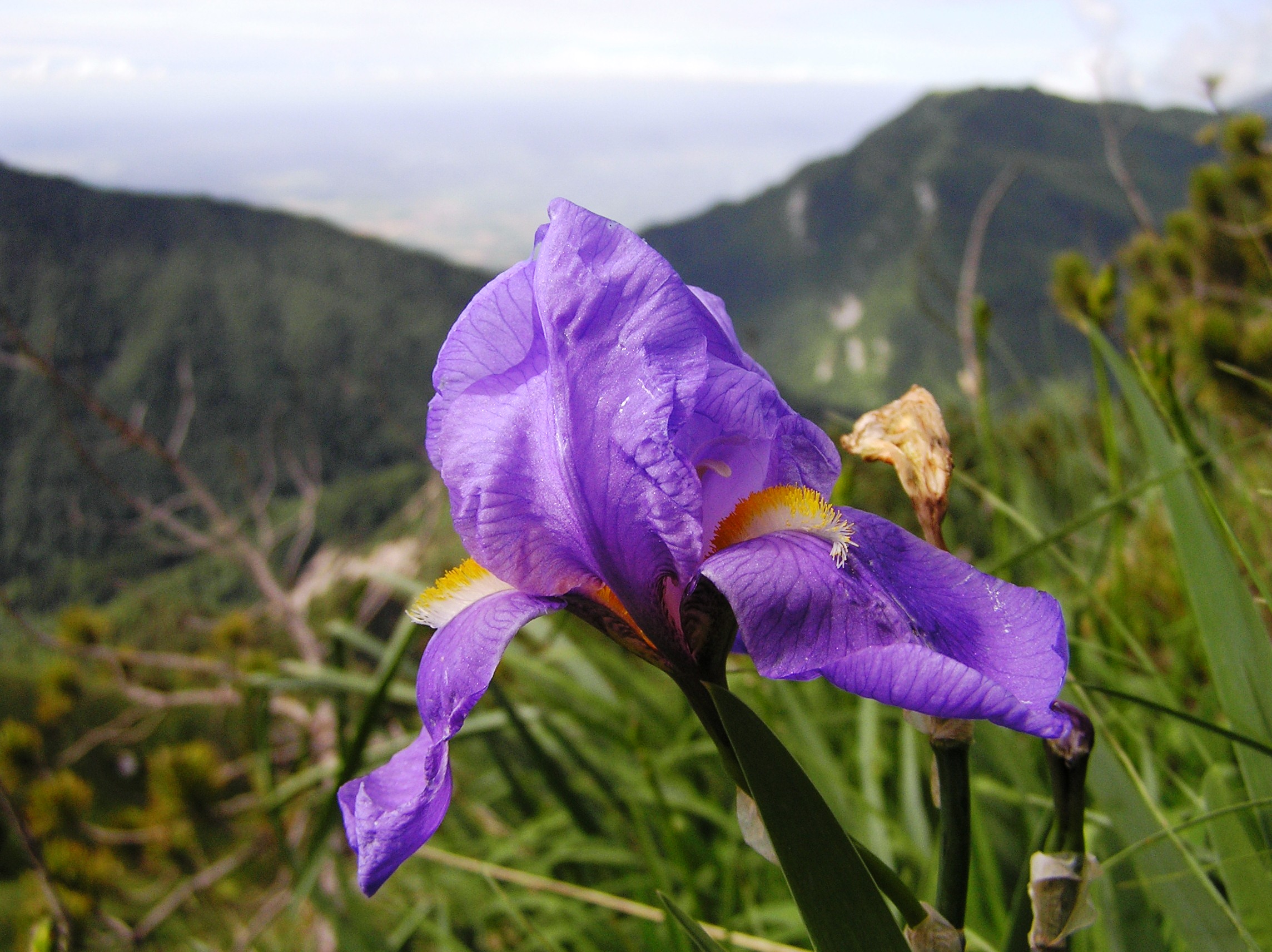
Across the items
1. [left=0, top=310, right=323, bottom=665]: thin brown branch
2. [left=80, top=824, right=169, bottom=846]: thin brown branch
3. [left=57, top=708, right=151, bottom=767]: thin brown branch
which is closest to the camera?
[left=0, top=310, right=323, bottom=665]: thin brown branch

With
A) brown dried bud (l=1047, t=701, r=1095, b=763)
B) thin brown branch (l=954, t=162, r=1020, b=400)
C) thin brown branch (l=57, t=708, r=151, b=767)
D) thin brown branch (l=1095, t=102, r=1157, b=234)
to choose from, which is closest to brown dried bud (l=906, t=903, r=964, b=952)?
brown dried bud (l=1047, t=701, r=1095, b=763)

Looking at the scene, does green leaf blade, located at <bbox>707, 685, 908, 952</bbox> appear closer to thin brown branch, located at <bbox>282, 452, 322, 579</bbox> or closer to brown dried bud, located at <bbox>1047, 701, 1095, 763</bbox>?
brown dried bud, located at <bbox>1047, 701, 1095, 763</bbox>

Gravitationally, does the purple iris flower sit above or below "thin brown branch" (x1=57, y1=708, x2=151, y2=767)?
above

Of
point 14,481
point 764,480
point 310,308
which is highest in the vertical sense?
point 764,480

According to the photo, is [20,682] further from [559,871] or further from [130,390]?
[130,390]

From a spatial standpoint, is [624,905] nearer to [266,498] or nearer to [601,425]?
[601,425]

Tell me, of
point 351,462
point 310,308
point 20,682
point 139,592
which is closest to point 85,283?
point 310,308

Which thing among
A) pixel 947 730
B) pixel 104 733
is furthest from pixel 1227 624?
pixel 104 733
